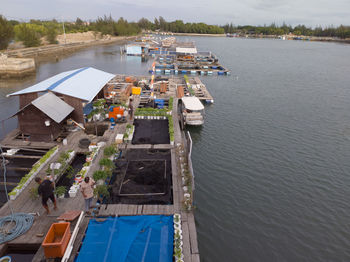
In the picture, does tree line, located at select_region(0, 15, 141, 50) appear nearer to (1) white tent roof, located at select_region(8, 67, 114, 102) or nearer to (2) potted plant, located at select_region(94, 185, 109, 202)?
(1) white tent roof, located at select_region(8, 67, 114, 102)

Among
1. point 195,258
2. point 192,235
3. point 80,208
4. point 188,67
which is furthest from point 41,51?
point 195,258

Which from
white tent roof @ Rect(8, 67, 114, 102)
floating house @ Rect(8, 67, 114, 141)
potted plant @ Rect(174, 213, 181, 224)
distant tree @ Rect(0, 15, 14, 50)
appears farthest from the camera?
distant tree @ Rect(0, 15, 14, 50)

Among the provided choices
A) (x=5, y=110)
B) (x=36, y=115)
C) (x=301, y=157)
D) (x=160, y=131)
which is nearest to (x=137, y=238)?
(x=160, y=131)

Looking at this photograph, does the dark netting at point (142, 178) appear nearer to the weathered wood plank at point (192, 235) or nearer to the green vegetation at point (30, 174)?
the weathered wood plank at point (192, 235)

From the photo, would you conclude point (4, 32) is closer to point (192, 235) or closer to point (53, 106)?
point (53, 106)

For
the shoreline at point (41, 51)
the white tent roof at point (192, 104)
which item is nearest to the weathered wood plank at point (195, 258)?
the white tent roof at point (192, 104)

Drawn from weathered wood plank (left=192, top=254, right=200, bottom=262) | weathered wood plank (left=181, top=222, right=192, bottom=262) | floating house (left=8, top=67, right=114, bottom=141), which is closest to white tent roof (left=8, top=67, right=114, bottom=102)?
floating house (left=8, top=67, right=114, bottom=141)

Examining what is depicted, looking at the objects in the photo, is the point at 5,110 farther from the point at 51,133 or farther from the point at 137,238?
the point at 137,238
